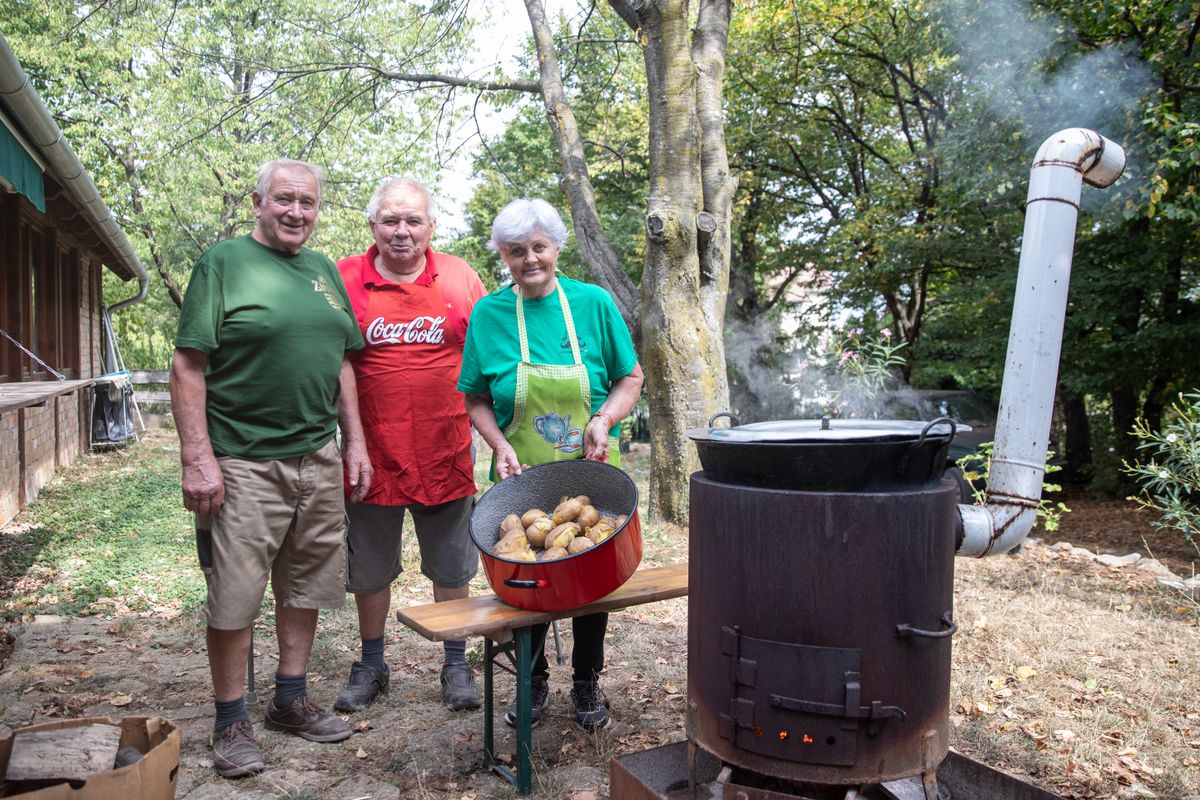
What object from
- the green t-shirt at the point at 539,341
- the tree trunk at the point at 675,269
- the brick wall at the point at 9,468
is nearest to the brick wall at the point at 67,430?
the brick wall at the point at 9,468

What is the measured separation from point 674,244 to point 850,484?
5.15 m

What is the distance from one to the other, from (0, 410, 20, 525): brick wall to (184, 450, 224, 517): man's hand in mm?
5236

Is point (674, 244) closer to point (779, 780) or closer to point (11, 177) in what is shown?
point (11, 177)

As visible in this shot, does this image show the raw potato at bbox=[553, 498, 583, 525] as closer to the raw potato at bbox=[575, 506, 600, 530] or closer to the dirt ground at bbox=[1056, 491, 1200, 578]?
the raw potato at bbox=[575, 506, 600, 530]

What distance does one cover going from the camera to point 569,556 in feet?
8.94

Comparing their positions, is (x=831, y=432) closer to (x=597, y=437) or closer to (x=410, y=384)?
(x=597, y=437)

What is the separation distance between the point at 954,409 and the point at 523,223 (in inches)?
389

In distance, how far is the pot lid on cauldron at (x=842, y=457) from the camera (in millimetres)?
2270

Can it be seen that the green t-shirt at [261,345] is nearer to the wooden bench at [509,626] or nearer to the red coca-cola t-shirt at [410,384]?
the red coca-cola t-shirt at [410,384]

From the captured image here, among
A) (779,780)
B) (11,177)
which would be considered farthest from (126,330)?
(779,780)

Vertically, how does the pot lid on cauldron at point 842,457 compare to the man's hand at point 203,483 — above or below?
above

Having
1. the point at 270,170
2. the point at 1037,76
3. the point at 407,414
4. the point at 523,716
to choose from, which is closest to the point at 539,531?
the point at 523,716

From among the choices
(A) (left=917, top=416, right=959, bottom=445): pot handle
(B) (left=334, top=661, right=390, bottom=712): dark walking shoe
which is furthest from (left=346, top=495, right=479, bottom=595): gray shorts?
(A) (left=917, top=416, right=959, bottom=445): pot handle

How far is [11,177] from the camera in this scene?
193 inches
